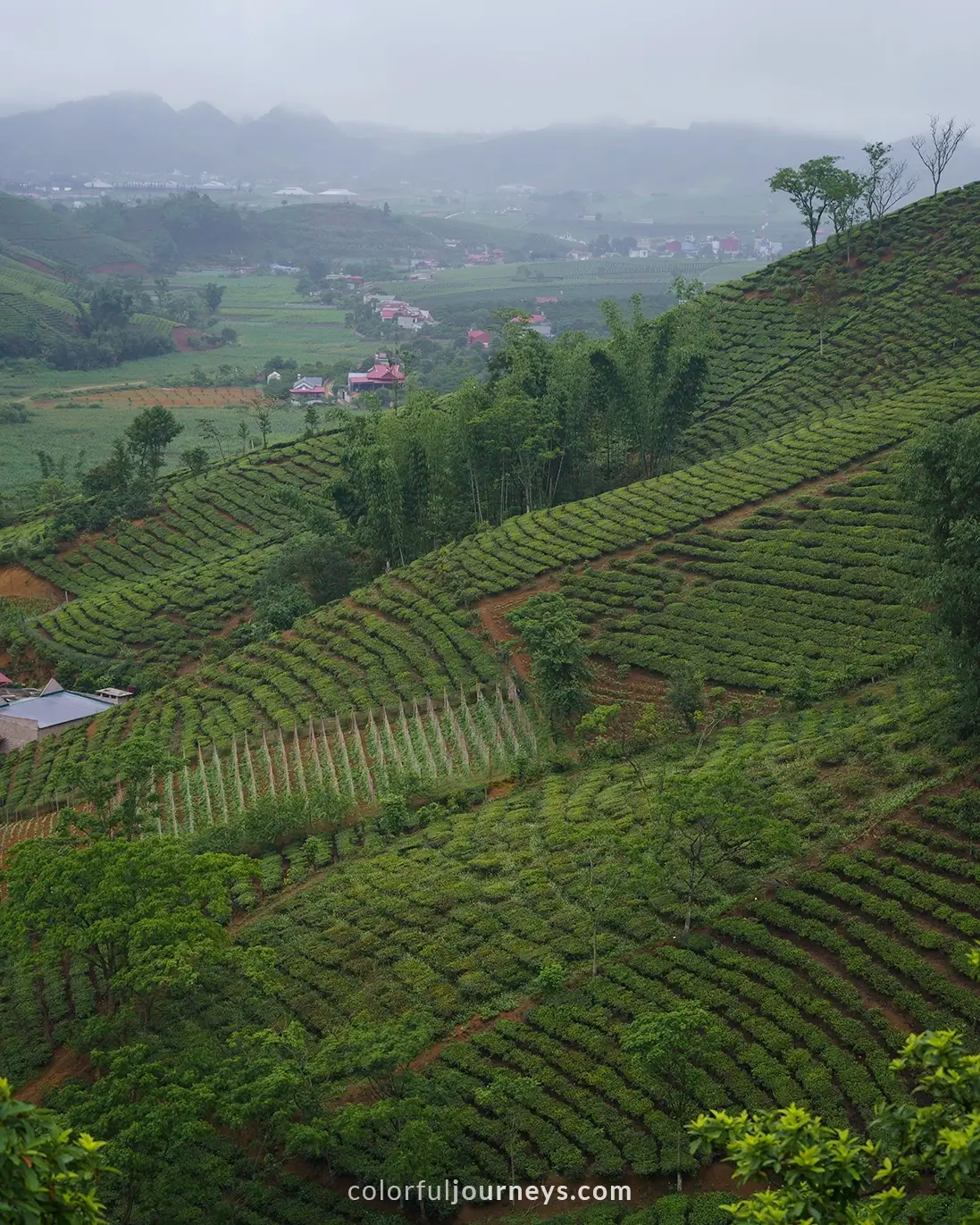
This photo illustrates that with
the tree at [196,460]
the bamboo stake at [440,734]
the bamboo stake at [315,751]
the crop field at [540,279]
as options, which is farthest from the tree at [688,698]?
the crop field at [540,279]

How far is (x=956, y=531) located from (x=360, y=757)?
627 inches

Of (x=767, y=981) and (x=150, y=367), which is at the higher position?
(x=150, y=367)

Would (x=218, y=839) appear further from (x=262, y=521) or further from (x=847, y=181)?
(x=847, y=181)

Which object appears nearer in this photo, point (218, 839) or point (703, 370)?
point (218, 839)

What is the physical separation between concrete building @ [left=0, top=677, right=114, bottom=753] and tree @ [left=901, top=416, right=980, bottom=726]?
1070 inches

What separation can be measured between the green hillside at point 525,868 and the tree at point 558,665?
457 mm

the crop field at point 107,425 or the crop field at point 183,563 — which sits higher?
the crop field at point 107,425

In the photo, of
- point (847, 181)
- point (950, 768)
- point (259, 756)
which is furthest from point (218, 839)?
point (847, 181)

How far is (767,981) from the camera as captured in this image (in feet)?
61.5

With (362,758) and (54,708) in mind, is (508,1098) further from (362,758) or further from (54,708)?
(54,708)

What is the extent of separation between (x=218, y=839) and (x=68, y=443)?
66.2 m

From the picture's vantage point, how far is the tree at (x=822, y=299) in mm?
56291

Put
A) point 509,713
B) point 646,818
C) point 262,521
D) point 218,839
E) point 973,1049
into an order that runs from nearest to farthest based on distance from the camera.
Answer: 1. point 973,1049
2. point 646,818
3. point 218,839
4. point 509,713
5. point 262,521

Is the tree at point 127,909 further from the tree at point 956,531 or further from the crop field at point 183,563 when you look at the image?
the crop field at point 183,563
